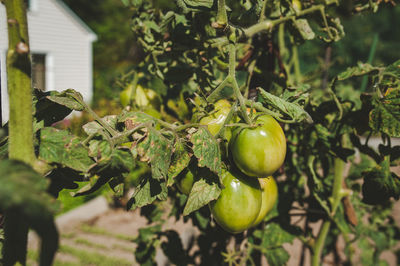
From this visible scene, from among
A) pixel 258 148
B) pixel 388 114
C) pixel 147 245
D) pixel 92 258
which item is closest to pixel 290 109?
pixel 258 148

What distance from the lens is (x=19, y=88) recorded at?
19.4 inches

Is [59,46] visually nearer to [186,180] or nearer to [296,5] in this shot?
[296,5]

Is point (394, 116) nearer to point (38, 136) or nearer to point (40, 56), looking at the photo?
point (38, 136)

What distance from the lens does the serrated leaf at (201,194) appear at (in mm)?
667

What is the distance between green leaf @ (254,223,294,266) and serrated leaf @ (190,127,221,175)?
2.47 ft

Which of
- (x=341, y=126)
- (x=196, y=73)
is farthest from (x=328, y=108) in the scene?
(x=196, y=73)

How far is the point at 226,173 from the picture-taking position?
779 mm

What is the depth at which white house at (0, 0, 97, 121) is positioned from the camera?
31.4ft

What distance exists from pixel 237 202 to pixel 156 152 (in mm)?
246

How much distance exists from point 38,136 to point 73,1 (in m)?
21.9

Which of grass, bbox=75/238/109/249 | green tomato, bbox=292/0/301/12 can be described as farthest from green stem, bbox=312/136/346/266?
grass, bbox=75/238/109/249

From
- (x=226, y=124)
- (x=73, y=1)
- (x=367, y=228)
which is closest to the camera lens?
(x=226, y=124)

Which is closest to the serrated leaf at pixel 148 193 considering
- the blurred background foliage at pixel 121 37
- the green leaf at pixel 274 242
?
the green leaf at pixel 274 242

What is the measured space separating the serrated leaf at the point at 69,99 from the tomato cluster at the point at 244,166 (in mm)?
281
